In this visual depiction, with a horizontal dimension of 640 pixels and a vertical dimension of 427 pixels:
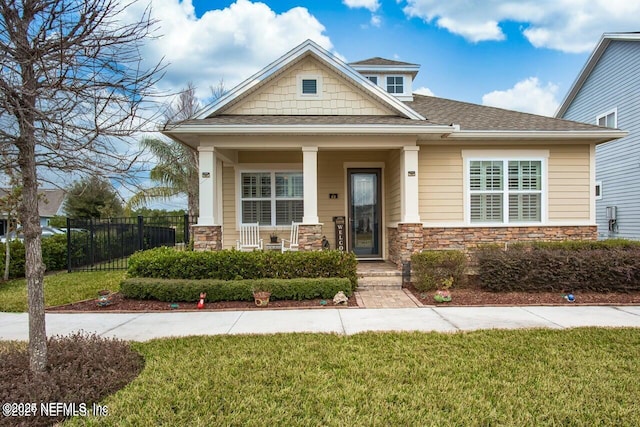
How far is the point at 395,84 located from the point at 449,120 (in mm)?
2994

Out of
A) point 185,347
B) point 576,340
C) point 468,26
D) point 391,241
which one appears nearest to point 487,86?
point 468,26

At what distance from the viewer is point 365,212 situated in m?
10.7

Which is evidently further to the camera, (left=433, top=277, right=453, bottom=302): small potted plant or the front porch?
the front porch

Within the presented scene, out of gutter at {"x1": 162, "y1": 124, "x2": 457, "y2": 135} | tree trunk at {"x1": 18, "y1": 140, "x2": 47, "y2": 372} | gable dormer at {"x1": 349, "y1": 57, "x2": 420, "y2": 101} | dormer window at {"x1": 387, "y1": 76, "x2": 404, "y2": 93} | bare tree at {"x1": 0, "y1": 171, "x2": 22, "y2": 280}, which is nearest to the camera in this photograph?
tree trunk at {"x1": 18, "y1": 140, "x2": 47, "y2": 372}

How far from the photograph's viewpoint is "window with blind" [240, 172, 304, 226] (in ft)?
33.9

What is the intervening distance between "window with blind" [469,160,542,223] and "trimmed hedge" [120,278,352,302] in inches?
187

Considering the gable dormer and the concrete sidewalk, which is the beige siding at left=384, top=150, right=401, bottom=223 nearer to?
the gable dormer

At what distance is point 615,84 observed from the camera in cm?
1442

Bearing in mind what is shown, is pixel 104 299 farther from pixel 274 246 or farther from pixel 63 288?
pixel 274 246

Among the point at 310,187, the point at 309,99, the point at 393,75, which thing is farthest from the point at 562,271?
the point at 393,75

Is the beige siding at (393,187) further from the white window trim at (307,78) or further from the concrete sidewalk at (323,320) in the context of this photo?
the concrete sidewalk at (323,320)

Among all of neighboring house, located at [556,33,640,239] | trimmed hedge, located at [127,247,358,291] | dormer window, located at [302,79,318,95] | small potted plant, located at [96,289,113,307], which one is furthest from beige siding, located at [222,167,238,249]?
neighboring house, located at [556,33,640,239]

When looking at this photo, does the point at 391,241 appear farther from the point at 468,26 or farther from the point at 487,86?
the point at 487,86

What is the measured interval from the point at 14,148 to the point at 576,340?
254 inches
